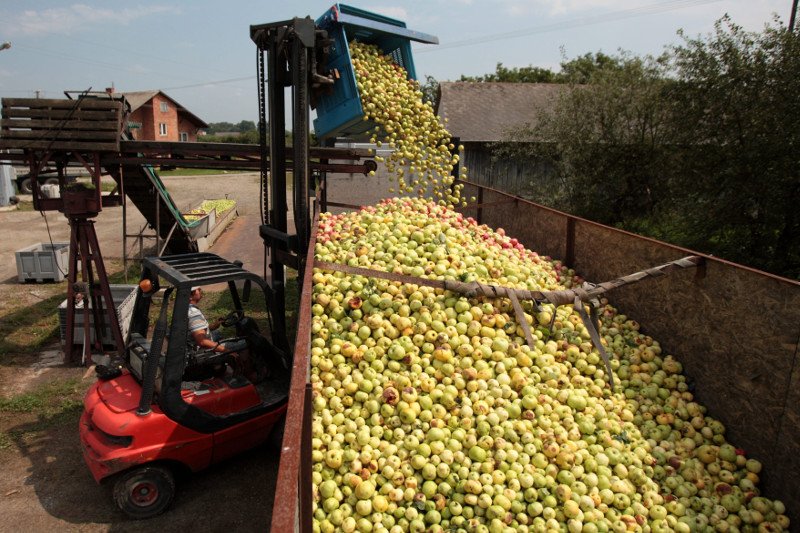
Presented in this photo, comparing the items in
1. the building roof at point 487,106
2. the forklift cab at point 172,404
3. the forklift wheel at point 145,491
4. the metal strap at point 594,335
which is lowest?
the forklift wheel at point 145,491

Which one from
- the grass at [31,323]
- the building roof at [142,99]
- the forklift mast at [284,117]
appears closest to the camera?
the forklift mast at [284,117]

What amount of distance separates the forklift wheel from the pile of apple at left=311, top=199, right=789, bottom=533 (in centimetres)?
198

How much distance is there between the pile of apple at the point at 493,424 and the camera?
336 centimetres

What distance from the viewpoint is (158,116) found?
49.1m

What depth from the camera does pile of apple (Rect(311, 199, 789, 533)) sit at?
336 centimetres

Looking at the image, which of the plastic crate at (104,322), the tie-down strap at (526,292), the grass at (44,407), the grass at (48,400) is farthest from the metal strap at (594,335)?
the plastic crate at (104,322)

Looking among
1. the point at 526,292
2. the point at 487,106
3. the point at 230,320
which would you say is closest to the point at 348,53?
the point at 230,320

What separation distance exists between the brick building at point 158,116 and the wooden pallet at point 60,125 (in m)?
41.3

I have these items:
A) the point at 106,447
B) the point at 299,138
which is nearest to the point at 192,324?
the point at 106,447

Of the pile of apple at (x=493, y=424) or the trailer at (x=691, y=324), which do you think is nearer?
the trailer at (x=691, y=324)

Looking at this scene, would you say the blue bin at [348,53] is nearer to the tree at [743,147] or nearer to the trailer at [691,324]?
the trailer at [691,324]

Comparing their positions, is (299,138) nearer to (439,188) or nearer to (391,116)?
(391,116)

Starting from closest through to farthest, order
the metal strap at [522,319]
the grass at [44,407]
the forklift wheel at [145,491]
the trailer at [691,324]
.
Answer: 1. the trailer at [691,324]
2. the metal strap at [522,319]
3. the forklift wheel at [145,491]
4. the grass at [44,407]

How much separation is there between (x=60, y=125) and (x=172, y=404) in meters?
5.20
